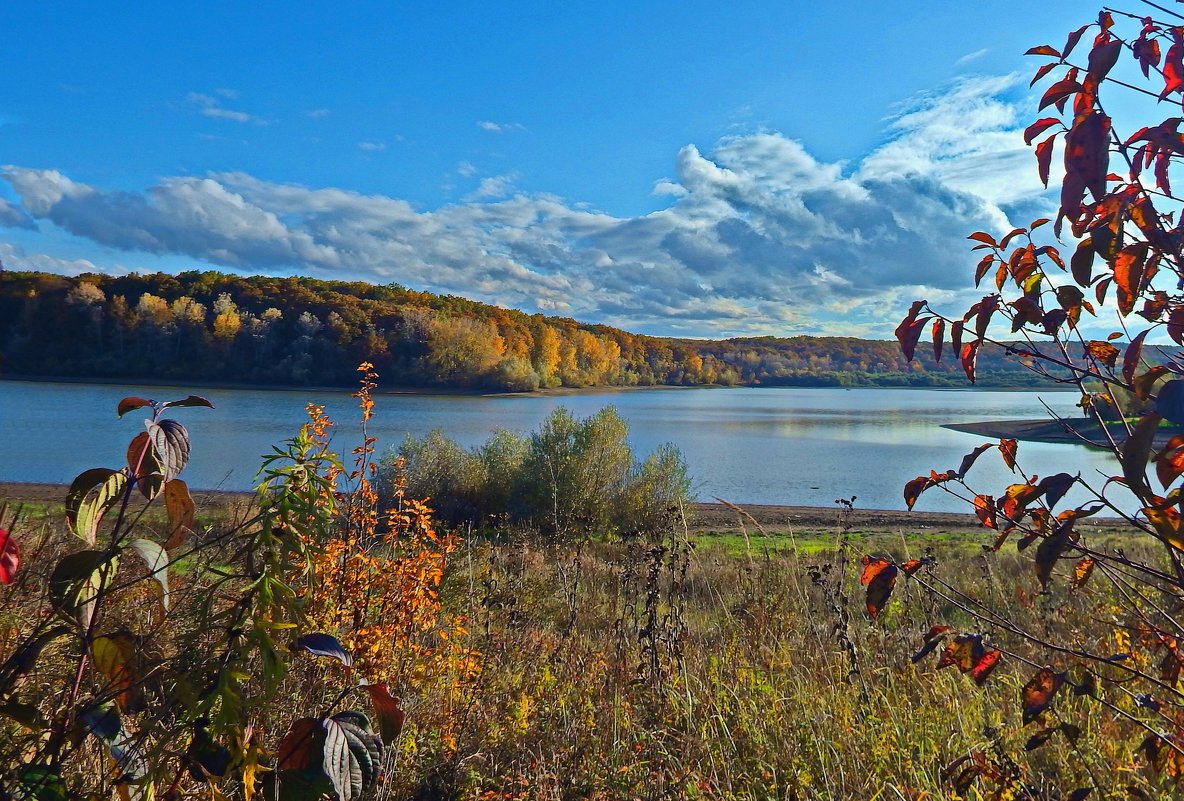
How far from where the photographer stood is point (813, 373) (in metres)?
118

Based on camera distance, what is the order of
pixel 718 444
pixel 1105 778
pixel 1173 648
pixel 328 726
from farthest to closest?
pixel 718 444, pixel 1105 778, pixel 1173 648, pixel 328 726

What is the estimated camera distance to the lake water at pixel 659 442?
844 inches

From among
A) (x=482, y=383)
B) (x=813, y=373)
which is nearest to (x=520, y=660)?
(x=482, y=383)

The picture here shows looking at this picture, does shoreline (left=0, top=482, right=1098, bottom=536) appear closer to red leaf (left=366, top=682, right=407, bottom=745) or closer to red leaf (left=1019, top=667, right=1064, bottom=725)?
red leaf (left=1019, top=667, right=1064, bottom=725)

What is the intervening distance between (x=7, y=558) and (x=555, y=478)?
43.2ft

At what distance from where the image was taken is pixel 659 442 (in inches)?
1225

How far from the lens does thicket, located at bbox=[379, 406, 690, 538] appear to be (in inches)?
567

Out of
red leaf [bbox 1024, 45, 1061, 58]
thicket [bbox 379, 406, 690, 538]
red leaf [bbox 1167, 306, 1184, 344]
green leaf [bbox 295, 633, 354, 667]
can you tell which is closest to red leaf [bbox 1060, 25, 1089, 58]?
red leaf [bbox 1024, 45, 1061, 58]

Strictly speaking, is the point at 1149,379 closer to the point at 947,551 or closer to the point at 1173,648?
the point at 1173,648

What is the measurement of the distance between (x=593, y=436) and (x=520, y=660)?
34.0 feet

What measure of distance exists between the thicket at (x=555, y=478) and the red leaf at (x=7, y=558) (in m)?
13.0

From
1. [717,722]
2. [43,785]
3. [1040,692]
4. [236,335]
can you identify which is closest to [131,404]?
[43,785]

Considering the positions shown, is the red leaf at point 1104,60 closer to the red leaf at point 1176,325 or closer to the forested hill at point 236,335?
the red leaf at point 1176,325

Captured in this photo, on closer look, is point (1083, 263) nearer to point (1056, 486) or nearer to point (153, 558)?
point (1056, 486)
